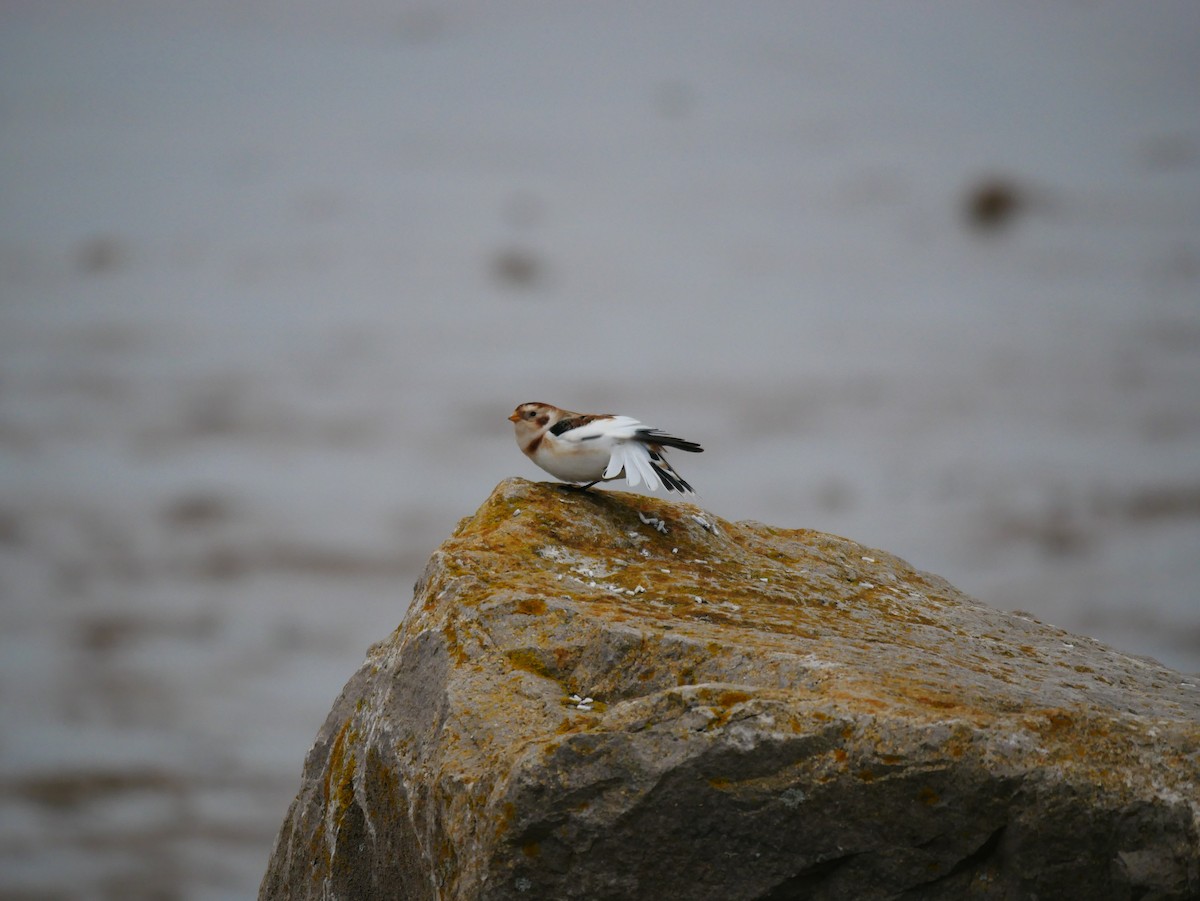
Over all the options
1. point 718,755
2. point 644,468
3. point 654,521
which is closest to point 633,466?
point 644,468

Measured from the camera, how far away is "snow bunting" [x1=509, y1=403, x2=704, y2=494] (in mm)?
7316

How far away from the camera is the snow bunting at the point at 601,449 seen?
7.32m

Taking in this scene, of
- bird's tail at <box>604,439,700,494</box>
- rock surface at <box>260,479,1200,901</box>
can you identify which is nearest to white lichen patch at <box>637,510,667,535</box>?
bird's tail at <box>604,439,700,494</box>

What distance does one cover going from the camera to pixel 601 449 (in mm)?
7309

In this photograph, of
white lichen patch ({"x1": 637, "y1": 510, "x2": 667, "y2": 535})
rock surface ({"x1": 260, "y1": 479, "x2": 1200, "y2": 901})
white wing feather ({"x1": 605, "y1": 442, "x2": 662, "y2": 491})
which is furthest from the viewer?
white lichen patch ({"x1": 637, "y1": 510, "x2": 667, "y2": 535})

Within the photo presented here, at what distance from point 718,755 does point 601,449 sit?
2.70 metres

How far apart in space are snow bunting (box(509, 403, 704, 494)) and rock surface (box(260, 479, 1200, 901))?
0.63m

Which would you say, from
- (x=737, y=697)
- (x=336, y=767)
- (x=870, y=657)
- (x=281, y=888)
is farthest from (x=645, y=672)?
(x=281, y=888)

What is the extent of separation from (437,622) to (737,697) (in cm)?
187

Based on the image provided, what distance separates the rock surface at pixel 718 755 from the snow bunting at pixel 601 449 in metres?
0.63

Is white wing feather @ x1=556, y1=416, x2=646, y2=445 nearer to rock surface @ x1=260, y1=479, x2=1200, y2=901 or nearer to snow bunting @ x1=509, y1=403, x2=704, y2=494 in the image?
snow bunting @ x1=509, y1=403, x2=704, y2=494

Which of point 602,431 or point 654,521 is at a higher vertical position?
point 602,431

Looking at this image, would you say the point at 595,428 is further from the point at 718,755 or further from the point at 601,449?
the point at 718,755

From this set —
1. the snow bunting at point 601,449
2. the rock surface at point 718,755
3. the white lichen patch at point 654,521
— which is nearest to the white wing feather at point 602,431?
the snow bunting at point 601,449
